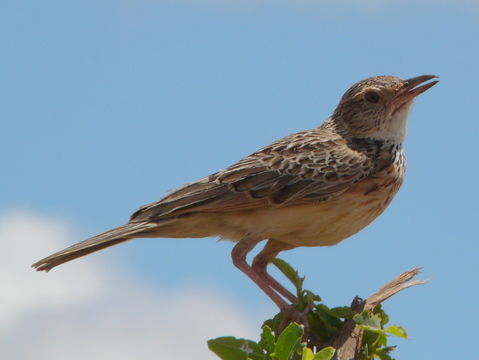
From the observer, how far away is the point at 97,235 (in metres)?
8.08

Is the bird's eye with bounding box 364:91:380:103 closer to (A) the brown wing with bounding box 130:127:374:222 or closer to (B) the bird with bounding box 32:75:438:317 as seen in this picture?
(B) the bird with bounding box 32:75:438:317

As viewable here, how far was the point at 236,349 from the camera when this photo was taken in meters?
5.33

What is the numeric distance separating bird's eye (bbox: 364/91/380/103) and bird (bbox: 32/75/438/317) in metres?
0.68

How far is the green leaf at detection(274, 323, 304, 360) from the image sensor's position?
496cm

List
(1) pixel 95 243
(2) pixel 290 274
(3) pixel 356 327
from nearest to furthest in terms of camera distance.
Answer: (3) pixel 356 327, (2) pixel 290 274, (1) pixel 95 243

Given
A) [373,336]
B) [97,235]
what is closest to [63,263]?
[97,235]

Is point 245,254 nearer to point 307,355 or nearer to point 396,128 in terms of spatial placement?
point 396,128

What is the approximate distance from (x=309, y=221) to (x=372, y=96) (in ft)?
7.00

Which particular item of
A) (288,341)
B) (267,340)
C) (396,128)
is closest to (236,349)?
(267,340)

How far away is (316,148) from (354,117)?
90cm

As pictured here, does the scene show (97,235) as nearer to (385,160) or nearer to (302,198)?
(302,198)

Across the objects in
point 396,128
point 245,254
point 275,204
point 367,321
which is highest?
point 396,128

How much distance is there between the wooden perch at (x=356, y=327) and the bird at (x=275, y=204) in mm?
1118

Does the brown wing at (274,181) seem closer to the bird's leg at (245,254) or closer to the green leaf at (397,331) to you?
the bird's leg at (245,254)
